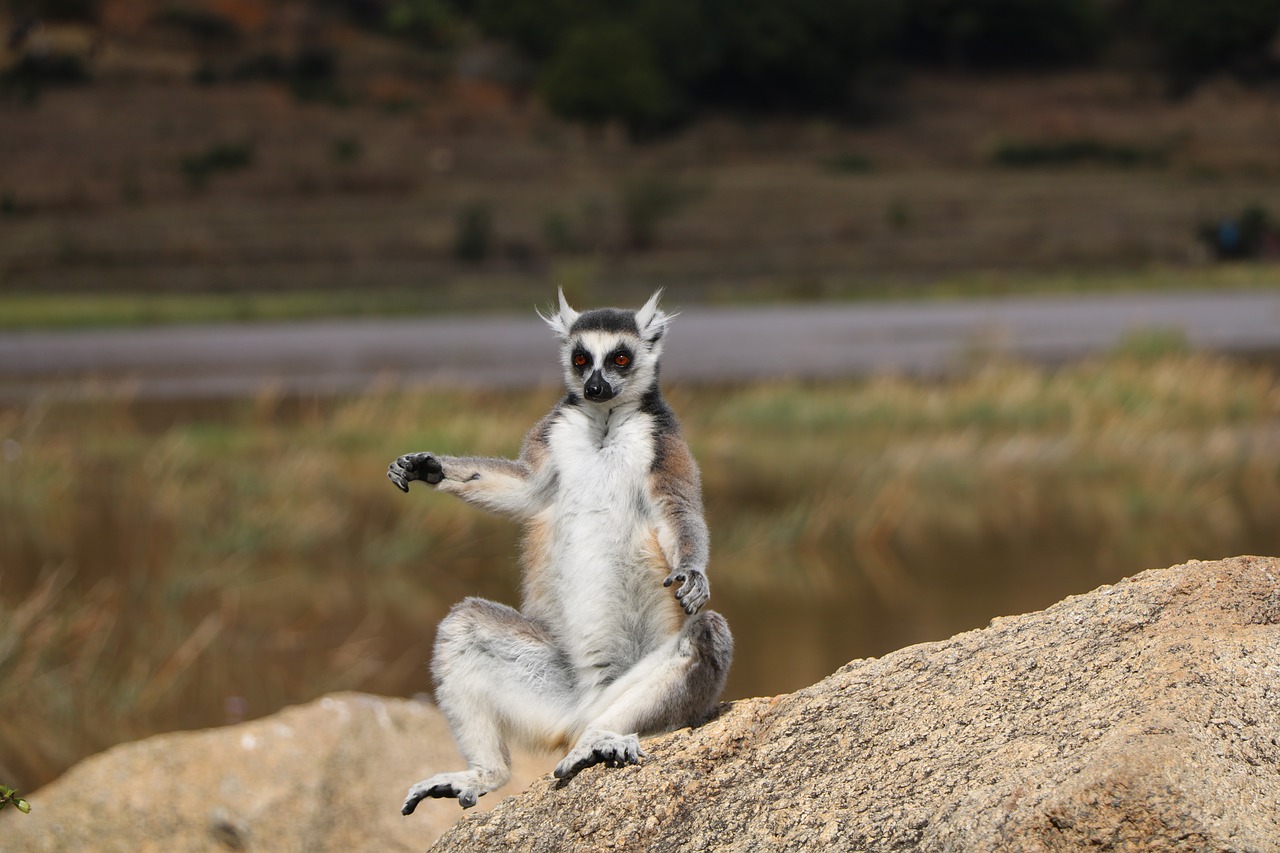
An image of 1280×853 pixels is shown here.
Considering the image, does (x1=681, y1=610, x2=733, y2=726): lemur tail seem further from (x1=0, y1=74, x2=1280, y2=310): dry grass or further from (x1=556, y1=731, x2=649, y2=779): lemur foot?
(x1=0, y1=74, x2=1280, y2=310): dry grass

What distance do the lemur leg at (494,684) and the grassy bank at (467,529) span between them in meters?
5.94

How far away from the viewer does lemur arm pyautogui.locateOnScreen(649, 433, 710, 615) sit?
3.96 meters

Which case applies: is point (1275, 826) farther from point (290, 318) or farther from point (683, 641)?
point (290, 318)

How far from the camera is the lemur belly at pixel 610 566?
14.2 ft

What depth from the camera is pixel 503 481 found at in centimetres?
452

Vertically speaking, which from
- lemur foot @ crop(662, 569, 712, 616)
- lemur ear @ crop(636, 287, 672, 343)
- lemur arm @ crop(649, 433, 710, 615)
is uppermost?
lemur ear @ crop(636, 287, 672, 343)

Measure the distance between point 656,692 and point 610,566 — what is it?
40 cm

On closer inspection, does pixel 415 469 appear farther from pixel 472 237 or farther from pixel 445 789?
pixel 472 237

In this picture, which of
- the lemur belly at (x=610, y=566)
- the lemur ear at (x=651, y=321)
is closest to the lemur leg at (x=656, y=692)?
the lemur belly at (x=610, y=566)

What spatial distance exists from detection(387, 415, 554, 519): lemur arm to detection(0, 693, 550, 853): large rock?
103 inches

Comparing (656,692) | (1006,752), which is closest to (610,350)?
(656,692)

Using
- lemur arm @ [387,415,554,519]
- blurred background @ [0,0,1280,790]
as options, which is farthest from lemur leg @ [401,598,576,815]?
blurred background @ [0,0,1280,790]

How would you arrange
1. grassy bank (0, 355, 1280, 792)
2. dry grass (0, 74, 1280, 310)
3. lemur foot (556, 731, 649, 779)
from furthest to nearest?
dry grass (0, 74, 1280, 310) < grassy bank (0, 355, 1280, 792) < lemur foot (556, 731, 649, 779)

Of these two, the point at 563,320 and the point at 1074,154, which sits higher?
the point at 1074,154
